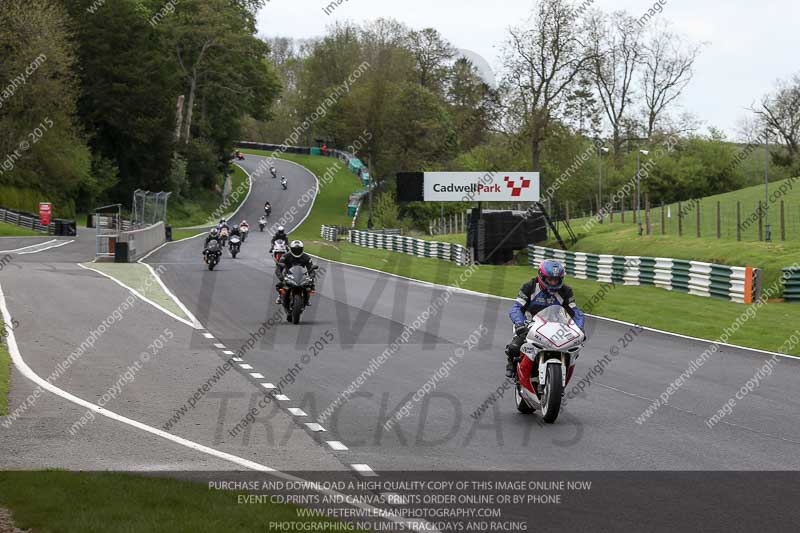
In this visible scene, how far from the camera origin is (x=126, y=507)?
6.86 m

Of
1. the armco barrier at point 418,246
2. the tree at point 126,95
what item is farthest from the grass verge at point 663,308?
the tree at point 126,95

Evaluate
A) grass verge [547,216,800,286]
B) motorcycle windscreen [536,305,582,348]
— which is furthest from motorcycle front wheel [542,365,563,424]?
grass verge [547,216,800,286]

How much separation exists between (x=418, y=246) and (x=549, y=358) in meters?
41.8

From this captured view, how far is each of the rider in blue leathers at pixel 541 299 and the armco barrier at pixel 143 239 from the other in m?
32.3

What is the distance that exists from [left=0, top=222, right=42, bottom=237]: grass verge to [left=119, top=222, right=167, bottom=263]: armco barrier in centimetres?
771

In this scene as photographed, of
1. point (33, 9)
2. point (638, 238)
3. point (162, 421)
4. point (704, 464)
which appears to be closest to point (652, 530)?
point (704, 464)

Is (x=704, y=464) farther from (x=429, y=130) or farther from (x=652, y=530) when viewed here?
(x=429, y=130)

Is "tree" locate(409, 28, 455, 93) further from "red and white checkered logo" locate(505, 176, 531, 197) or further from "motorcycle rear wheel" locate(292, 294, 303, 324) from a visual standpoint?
"motorcycle rear wheel" locate(292, 294, 303, 324)

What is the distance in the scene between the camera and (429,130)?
10719 cm

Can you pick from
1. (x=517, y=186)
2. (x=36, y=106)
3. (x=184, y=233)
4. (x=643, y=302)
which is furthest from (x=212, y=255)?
(x=184, y=233)

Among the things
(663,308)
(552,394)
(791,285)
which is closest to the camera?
(552,394)

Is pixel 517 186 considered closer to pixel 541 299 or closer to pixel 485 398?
pixel 485 398

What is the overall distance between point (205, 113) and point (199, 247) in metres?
48.1

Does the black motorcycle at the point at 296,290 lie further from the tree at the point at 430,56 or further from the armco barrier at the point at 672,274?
the tree at the point at 430,56
